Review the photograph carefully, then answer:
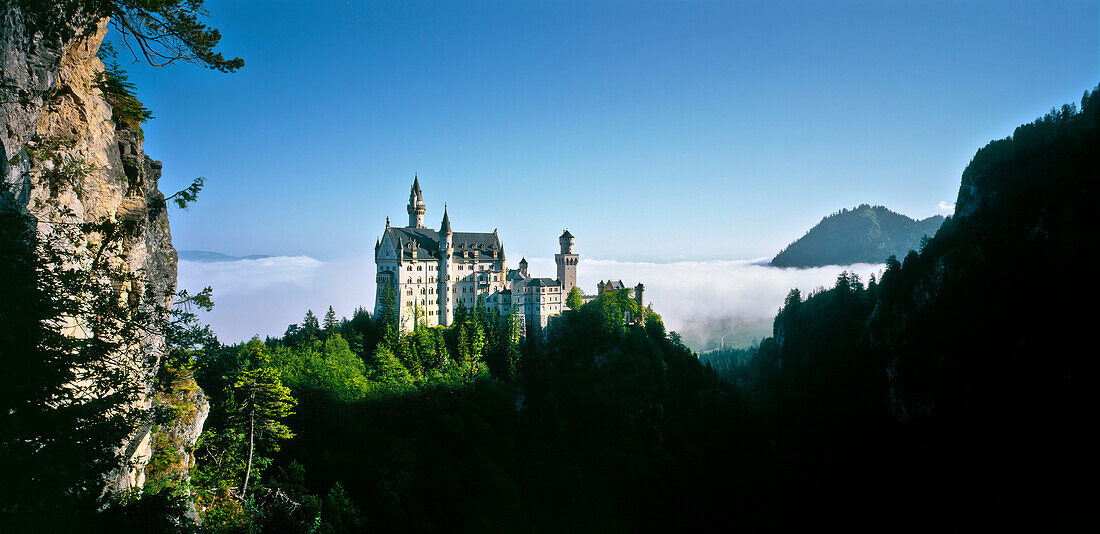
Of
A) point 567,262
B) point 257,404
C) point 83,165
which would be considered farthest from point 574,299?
point 83,165

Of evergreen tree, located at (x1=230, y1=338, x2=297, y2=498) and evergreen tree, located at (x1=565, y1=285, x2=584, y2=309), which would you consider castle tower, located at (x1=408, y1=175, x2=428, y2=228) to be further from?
evergreen tree, located at (x1=230, y1=338, x2=297, y2=498)

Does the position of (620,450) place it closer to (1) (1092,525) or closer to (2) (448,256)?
(2) (448,256)

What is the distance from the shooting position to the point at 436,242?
79562mm

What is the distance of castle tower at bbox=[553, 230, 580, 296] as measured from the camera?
87.6m

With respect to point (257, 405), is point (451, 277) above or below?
above

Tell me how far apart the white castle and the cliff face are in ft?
171

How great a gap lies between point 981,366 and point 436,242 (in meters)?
87.8

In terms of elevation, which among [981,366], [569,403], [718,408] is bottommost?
[718,408]

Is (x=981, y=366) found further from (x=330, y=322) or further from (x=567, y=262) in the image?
(x=330, y=322)

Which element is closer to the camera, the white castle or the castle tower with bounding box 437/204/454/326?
the white castle

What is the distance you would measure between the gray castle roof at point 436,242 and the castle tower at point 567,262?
1128 centimetres

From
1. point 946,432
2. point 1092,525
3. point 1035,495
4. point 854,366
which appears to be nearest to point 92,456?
point 1092,525

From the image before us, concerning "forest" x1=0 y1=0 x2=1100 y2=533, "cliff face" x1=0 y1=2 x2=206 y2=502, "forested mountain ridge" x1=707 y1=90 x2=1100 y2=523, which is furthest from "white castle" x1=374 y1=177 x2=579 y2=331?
"forested mountain ridge" x1=707 y1=90 x2=1100 y2=523

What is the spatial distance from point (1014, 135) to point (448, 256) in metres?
107
